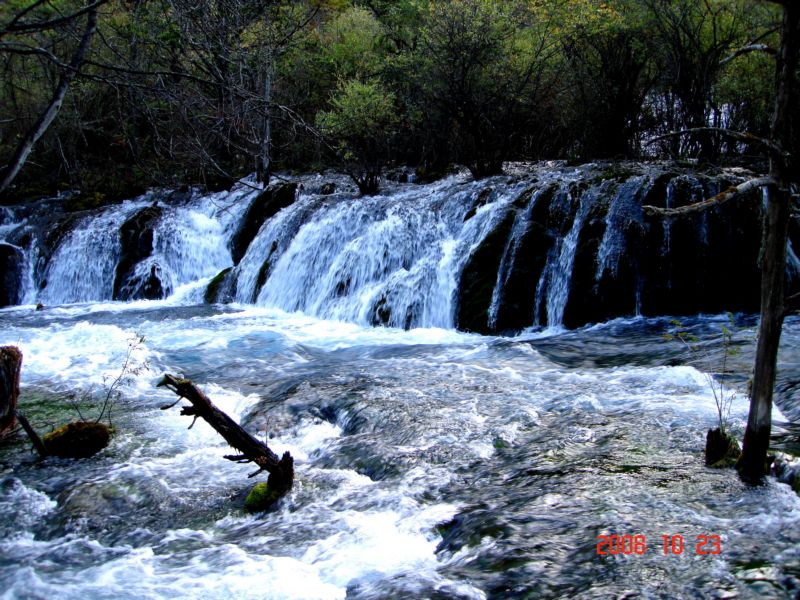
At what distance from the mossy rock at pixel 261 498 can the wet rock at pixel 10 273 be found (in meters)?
15.1

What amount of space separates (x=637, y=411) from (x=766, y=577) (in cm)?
309

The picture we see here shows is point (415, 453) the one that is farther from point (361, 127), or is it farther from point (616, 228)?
Answer: point (361, 127)

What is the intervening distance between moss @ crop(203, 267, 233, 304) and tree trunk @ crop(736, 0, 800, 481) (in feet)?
44.2

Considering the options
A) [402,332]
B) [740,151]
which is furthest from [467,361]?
[740,151]

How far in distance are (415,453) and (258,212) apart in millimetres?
14098

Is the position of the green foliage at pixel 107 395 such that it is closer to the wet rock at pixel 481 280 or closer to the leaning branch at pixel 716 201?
the wet rock at pixel 481 280

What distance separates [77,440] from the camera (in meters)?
6.01

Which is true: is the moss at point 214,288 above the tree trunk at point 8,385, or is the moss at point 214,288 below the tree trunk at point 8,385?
above

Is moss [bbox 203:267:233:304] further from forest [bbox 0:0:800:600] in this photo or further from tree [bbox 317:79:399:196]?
tree [bbox 317:79:399:196]

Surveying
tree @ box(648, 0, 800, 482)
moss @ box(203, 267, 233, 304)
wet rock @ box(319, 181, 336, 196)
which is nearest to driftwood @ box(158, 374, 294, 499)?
tree @ box(648, 0, 800, 482)

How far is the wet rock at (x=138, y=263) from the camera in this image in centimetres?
1672

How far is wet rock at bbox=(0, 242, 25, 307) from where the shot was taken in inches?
672

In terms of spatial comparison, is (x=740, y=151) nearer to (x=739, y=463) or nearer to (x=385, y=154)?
(x=385, y=154)
